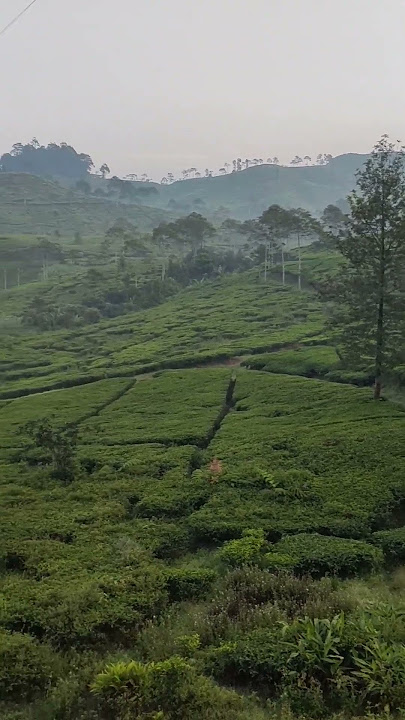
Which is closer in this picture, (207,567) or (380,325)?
(207,567)

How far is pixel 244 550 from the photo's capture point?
555 inches

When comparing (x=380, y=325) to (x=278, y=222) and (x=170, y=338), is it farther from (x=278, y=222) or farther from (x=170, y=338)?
(x=278, y=222)

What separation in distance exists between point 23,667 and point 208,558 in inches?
232

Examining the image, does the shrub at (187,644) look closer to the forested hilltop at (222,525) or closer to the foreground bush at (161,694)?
the forested hilltop at (222,525)

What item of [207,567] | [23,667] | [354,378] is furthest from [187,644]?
[354,378]

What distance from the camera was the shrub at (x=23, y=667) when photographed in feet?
31.5

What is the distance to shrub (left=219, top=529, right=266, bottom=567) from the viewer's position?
13.8 m

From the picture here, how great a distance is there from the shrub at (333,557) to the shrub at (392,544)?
418mm

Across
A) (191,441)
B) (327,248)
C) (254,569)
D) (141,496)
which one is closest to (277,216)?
(327,248)

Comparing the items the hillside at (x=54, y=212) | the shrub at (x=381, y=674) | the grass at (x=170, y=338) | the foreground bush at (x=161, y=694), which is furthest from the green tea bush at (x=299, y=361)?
the hillside at (x=54, y=212)

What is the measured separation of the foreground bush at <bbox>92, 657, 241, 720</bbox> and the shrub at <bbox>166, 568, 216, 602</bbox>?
3527 millimetres

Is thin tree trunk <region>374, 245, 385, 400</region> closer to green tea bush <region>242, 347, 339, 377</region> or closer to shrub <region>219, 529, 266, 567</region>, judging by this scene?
green tea bush <region>242, 347, 339, 377</region>

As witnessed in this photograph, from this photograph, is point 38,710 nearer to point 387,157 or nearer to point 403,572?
point 403,572

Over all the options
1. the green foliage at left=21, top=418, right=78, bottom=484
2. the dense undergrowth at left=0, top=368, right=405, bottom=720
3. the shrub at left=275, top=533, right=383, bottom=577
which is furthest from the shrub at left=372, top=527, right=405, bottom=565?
the green foliage at left=21, top=418, right=78, bottom=484
